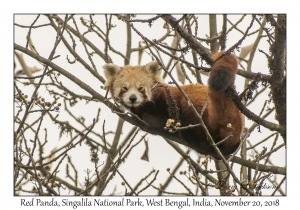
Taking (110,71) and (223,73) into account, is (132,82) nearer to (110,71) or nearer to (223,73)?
(110,71)

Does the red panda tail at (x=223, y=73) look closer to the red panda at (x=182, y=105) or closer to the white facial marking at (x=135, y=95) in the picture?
the red panda at (x=182, y=105)

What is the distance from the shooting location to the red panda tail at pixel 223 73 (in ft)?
10.0

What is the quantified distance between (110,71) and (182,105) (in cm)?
99

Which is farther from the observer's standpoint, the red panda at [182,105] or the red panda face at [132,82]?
the red panda face at [132,82]

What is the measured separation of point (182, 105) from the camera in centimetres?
444

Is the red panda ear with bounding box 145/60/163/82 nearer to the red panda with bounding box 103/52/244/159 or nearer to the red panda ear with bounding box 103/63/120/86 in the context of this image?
the red panda with bounding box 103/52/244/159

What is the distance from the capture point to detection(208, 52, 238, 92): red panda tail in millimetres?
3062

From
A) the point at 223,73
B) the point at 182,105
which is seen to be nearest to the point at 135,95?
the point at 182,105

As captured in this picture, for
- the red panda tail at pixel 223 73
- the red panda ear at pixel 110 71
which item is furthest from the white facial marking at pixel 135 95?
the red panda tail at pixel 223 73

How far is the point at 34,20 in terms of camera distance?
3.99 meters

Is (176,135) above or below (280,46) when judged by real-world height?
below

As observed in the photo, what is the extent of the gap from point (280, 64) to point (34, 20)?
7.61 ft
